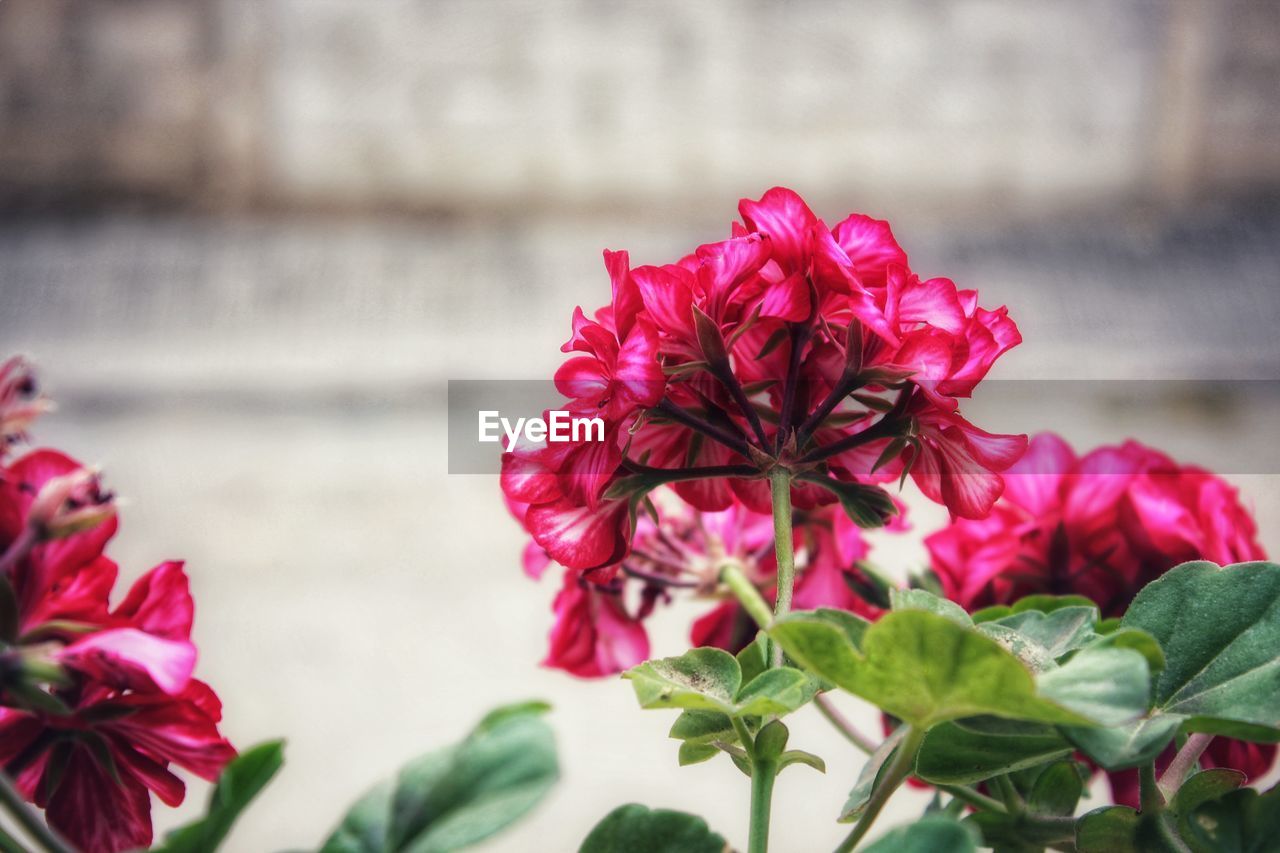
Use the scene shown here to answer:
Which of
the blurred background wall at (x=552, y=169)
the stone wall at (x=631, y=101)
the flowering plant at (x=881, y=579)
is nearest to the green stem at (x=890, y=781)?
the flowering plant at (x=881, y=579)

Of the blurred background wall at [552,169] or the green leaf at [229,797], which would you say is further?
the blurred background wall at [552,169]

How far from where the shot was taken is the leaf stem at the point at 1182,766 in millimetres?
145

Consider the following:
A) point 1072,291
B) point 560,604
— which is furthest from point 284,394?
point 560,604

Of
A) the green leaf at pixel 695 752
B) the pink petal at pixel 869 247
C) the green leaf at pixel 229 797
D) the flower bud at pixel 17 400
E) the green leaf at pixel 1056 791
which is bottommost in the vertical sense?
the green leaf at pixel 1056 791

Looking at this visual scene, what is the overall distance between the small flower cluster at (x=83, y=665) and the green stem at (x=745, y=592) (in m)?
0.07

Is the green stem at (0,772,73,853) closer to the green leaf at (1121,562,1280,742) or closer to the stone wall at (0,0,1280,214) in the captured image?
the green leaf at (1121,562,1280,742)

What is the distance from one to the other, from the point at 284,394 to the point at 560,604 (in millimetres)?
1317

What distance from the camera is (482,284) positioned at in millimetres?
1694

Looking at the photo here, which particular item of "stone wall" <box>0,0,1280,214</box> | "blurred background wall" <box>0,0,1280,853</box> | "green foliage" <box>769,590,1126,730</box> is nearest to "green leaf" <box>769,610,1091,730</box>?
"green foliage" <box>769,590,1126,730</box>

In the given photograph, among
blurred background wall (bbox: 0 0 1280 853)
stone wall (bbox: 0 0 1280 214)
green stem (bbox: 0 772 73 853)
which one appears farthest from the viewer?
stone wall (bbox: 0 0 1280 214)

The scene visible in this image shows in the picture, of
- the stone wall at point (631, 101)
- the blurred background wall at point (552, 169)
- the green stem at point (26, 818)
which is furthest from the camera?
the stone wall at point (631, 101)

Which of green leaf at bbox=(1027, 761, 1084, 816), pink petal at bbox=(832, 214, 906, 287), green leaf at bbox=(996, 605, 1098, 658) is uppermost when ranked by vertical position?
pink petal at bbox=(832, 214, 906, 287)

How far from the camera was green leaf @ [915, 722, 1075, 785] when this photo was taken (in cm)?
14

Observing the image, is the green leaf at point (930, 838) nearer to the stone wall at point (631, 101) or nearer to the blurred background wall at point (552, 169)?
the blurred background wall at point (552, 169)
